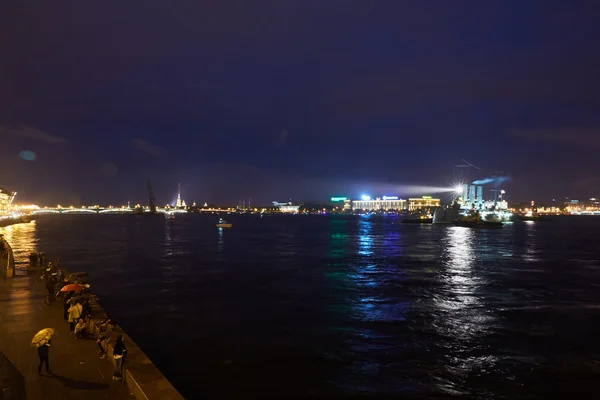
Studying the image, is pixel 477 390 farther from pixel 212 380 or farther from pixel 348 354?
pixel 212 380

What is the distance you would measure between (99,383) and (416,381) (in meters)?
8.70

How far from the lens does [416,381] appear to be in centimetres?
1265

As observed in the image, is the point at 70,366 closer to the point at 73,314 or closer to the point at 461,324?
the point at 73,314

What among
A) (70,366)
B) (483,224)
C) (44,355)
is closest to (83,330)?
(70,366)

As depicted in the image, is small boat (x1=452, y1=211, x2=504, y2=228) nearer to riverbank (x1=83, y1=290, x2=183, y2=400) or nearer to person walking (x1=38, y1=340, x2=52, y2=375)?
riverbank (x1=83, y1=290, x2=183, y2=400)

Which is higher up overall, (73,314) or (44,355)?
(73,314)

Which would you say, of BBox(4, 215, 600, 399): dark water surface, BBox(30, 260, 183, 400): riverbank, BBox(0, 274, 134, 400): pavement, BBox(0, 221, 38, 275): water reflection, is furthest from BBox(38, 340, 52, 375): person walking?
BBox(0, 221, 38, 275): water reflection

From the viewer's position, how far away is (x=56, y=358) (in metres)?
10.2

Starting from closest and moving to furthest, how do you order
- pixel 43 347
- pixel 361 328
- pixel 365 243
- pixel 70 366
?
1. pixel 43 347
2. pixel 70 366
3. pixel 361 328
4. pixel 365 243

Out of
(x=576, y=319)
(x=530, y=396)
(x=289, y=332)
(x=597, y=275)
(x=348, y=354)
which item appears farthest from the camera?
(x=597, y=275)

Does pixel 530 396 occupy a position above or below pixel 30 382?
below

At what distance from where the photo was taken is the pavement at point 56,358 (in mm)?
8516

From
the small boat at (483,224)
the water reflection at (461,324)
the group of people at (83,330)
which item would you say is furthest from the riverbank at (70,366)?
the small boat at (483,224)

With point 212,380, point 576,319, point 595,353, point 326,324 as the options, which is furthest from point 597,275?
point 212,380
